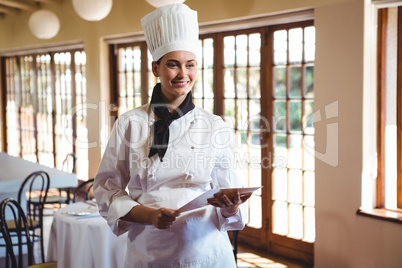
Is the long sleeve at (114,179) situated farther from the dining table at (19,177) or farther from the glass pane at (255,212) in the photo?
the glass pane at (255,212)

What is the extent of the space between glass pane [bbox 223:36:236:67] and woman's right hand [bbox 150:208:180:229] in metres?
3.54

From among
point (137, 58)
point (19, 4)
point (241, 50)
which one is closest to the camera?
point (241, 50)

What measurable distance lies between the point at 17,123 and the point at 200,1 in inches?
201

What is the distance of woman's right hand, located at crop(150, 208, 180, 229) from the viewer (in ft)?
4.57

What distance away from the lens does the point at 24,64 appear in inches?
324

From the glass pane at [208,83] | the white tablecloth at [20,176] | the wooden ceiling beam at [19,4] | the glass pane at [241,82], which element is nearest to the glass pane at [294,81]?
the glass pane at [241,82]

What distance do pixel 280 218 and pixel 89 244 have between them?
2.24 m

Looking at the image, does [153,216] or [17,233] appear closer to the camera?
[153,216]

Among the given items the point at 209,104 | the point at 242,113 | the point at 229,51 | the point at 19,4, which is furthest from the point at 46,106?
the point at 242,113

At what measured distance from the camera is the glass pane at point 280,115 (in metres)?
4.41

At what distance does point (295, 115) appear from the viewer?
4.32 metres

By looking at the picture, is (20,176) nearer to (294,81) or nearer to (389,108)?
(294,81)

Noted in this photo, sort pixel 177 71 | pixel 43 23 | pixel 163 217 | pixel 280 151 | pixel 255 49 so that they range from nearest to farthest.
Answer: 1. pixel 163 217
2. pixel 177 71
3. pixel 280 151
4. pixel 255 49
5. pixel 43 23

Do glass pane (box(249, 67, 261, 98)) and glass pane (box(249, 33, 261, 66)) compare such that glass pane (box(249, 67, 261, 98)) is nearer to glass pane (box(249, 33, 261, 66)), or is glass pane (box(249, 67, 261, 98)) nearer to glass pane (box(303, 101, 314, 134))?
glass pane (box(249, 33, 261, 66))
